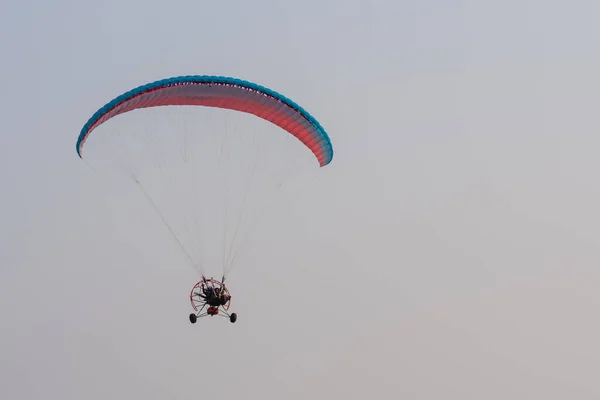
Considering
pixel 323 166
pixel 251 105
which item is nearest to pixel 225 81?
pixel 251 105

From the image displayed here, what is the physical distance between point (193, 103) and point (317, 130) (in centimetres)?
568

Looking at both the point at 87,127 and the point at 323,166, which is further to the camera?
the point at 323,166

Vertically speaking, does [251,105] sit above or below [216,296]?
above

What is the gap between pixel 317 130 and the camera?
218 ft

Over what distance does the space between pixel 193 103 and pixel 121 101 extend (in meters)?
4.02

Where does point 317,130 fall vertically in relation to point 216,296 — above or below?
above

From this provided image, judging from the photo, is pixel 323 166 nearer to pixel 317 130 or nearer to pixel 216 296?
pixel 317 130

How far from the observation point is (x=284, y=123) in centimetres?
6681

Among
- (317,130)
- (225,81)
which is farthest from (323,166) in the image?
(225,81)

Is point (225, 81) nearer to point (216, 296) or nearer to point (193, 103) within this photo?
point (193, 103)

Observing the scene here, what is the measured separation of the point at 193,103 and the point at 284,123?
4237 millimetres

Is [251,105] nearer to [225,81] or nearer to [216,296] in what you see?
[225,81]

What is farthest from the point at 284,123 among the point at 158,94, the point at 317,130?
the point at 158,94

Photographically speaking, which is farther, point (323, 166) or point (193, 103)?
point (323, 166)
